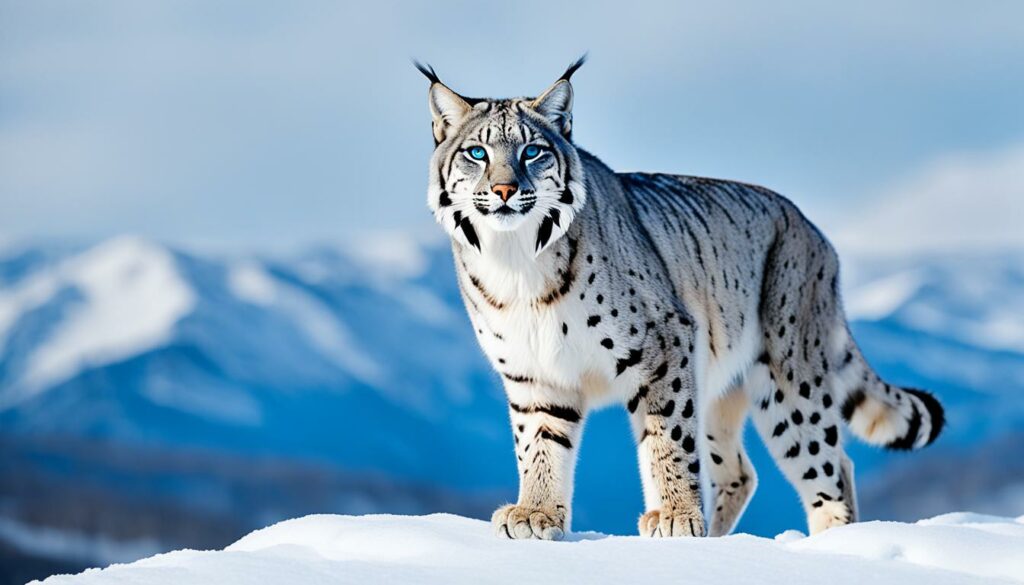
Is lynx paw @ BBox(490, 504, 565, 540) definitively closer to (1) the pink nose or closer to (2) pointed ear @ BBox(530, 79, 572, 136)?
(1) the pink nose

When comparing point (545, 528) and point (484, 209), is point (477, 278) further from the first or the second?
point (545, 528)

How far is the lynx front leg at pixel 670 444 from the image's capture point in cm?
810

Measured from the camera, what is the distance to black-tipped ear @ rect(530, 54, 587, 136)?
822cm

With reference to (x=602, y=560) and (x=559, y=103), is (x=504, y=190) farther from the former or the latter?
(x=602, y=560)

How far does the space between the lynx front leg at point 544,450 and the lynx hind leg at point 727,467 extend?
2096 millimetres

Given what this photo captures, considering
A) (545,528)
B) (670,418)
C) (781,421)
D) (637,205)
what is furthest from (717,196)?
(545,528)

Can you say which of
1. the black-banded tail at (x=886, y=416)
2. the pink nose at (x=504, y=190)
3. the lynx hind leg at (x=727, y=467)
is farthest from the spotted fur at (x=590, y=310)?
the black-banded tail at (x=886, y=416)

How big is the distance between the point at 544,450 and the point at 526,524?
2.18 feet

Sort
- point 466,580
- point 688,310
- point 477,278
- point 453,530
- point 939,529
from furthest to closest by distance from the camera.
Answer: point 688,310 < point 477,278 < point 453,530 < point 939,529 < point 466,580

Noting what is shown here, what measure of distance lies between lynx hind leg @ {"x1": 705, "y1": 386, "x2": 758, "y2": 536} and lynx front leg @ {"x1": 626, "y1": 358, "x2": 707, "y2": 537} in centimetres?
197

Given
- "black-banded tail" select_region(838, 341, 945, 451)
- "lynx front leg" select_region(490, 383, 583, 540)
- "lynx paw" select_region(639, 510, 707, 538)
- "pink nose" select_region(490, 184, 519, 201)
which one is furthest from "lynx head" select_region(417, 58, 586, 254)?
"black-banded tail" select_region(838, 341, 945, 451)

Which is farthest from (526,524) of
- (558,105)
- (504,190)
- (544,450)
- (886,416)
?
(886,416)

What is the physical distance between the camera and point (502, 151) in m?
7.78

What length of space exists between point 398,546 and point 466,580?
2.81 feet
